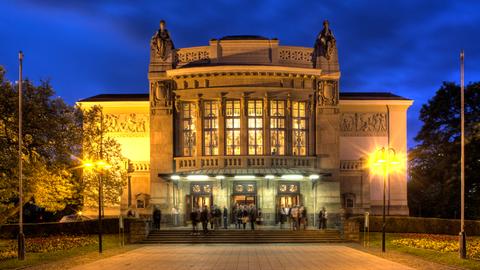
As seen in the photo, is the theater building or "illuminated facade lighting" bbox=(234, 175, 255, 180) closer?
"illuminated facade lighting" bbox=(234, 175, 255, 180)

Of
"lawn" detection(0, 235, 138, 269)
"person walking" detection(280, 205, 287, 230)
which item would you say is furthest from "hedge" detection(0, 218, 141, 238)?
"person walking" detection(280, 205, 287, 230)

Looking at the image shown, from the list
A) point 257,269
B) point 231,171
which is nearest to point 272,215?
point 231,171

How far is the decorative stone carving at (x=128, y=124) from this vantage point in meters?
53.9

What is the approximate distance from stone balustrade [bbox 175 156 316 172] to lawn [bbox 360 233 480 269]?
9.43m

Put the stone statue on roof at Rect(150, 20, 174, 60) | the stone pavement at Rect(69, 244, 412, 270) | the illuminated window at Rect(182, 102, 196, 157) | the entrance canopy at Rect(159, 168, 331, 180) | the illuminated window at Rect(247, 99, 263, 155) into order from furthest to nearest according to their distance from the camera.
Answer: the stone statue on roof at Rect(150, 20, 174, 60) < the illuminated window at Rect(182, 102, 196, 157) < the illuminated window at Rect(247, 99, 263, 155) < the entrance canopy at Rect(159, 168, 331, 180) < the stone pavement at Rect(69, 244, 412, 270)

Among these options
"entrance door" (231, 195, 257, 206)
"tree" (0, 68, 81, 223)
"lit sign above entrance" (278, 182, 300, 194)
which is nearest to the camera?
"tree" (0, 68, 81, 223)

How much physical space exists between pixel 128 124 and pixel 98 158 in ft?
Answer: 28.7

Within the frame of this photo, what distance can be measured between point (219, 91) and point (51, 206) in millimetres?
16228

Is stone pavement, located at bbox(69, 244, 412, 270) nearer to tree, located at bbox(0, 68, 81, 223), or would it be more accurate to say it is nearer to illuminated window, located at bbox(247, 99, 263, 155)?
tree, located at bbox(0, 68, 81, 223)

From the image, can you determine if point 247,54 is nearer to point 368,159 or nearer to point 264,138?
point 264,138

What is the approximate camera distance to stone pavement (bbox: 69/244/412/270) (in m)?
25.7

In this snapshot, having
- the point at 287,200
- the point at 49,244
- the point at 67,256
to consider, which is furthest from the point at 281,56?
the point at 67,256

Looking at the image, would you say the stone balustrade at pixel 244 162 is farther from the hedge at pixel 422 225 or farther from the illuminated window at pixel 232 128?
the hedge at pixel 422 225

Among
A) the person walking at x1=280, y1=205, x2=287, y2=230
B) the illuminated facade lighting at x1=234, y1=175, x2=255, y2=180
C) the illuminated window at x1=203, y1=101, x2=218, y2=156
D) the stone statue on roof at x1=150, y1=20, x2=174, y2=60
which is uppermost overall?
the stone statue on roof at x1=150, y1=20, x2=174, y2=60
